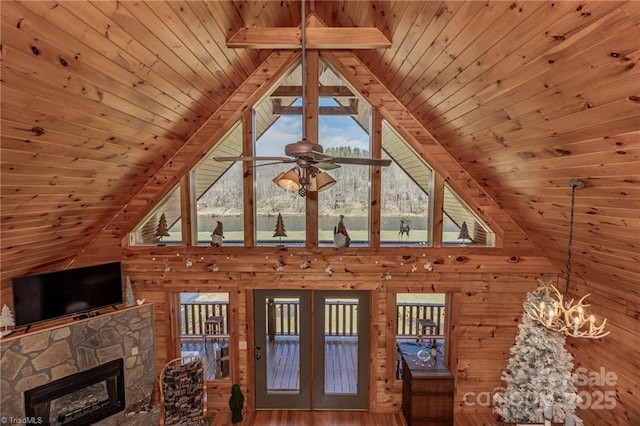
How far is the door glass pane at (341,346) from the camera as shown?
4.77 m

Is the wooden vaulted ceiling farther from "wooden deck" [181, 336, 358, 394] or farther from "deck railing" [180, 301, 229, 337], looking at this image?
"wooden deck" [181, 336, 358, 394]

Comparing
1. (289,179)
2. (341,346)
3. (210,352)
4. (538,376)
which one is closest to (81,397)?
(210,352)

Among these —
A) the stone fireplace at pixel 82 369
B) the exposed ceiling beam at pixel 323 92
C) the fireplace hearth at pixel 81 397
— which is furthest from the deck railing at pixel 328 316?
the exposed ceiling beam at pixel 323 92

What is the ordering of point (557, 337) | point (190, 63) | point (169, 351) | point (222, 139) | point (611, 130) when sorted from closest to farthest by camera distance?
point (611, 130)
point (190, 63)
point (557, 337)
point (222, 139)
point (169, 351)

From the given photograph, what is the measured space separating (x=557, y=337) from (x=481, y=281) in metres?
1.07

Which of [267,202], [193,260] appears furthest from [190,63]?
[193,260]

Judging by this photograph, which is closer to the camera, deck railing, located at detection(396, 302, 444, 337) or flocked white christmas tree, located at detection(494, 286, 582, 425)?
flocked white christmas tree, located at detection(494, 286, 582, 425)

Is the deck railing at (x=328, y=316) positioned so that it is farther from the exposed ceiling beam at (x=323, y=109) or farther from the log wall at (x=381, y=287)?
the exposed ceiling beam at (x=323, y=109)

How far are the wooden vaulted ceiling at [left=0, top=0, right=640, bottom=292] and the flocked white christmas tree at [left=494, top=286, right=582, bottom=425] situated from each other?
994mm

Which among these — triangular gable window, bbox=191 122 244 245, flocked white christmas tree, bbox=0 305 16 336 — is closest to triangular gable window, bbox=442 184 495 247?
triangular gable window, bbox=191 122 244 245

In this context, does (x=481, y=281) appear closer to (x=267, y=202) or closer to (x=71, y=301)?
(x=267, y=202)

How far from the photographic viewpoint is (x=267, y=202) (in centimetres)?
457

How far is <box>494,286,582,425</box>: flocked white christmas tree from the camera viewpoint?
12.3 ft

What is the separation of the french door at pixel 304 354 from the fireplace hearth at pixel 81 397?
74.9 inches
